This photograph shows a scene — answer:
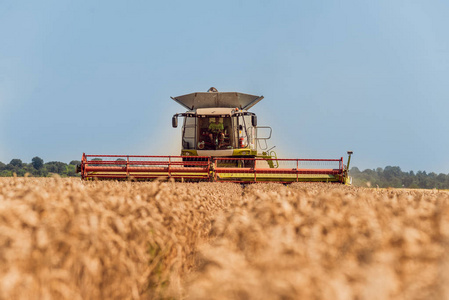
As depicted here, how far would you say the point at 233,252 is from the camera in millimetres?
2828

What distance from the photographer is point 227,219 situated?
3826mm

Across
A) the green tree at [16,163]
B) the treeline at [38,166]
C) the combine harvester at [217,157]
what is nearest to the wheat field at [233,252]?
the combine harvester at [217,157]

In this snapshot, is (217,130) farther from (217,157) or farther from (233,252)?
(233,252)

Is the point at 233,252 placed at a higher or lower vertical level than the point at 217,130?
lower

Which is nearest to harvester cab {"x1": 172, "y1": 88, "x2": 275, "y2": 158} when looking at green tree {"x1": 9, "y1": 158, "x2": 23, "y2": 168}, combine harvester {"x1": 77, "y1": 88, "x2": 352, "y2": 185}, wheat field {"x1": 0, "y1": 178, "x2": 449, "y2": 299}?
combine harvester {"x1": 77, "y1": 88, "x2": 352, "y2": 185}

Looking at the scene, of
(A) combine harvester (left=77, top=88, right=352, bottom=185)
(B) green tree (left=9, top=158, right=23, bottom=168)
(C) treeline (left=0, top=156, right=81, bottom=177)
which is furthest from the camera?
(B) green tree (left=9, top=158, right=23, bottom=168)

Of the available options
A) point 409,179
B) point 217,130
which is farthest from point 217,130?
point 409,179

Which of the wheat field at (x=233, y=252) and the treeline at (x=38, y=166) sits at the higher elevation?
the treeline at (x=38, y=166)

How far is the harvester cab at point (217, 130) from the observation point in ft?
64.0

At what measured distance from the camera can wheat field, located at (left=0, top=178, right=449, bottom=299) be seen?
2059mm

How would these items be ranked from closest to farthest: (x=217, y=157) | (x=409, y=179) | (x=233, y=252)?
(x=233, y=252) < (x=217, y=157) < (x=409, y=179)

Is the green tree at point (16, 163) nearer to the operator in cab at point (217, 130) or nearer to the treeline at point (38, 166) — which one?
the treeline at point (38, 166)

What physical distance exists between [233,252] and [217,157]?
16.6 metres

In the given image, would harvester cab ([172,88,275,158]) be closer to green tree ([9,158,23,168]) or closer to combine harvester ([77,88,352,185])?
combine harvester ([77,88,352,185])
